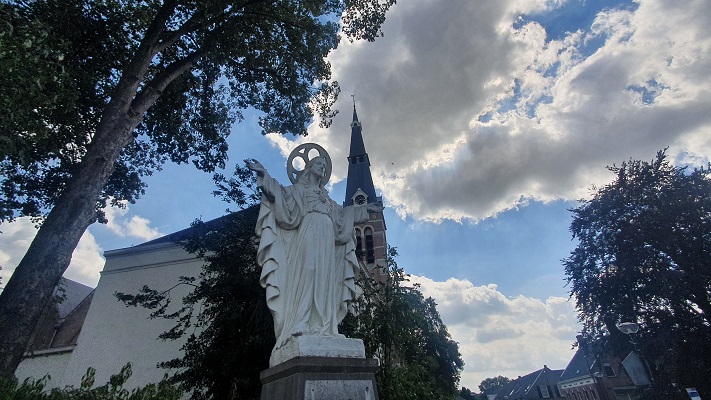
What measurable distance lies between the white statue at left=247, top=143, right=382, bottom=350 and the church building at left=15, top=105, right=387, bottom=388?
10870 millimetres

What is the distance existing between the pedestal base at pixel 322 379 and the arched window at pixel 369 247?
30717 millimetres

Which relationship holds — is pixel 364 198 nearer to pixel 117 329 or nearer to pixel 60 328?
pixel 117 329

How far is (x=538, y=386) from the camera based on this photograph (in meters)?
53.2

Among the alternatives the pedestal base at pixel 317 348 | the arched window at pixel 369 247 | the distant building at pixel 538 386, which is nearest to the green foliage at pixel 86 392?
the pedestal base at pixel 317 348

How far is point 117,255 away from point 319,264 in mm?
21496

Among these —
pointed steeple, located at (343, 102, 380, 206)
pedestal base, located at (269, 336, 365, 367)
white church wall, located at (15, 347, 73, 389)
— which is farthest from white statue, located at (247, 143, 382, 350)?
pointed steeple, located at (343, 102, 380, 206)

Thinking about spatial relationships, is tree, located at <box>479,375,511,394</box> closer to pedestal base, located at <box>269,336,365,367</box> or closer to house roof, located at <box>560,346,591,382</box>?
house roof, located at <box>560,346,591,382</box>

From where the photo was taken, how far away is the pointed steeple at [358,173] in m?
38.9

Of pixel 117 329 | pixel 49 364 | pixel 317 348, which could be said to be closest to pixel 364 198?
pixel 117 329

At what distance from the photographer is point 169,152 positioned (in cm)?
1195

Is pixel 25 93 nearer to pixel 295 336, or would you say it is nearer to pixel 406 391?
pixel 295 336

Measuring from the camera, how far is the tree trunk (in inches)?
209

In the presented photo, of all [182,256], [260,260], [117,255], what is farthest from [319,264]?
[117,255]

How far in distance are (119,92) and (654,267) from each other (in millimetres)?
20245
